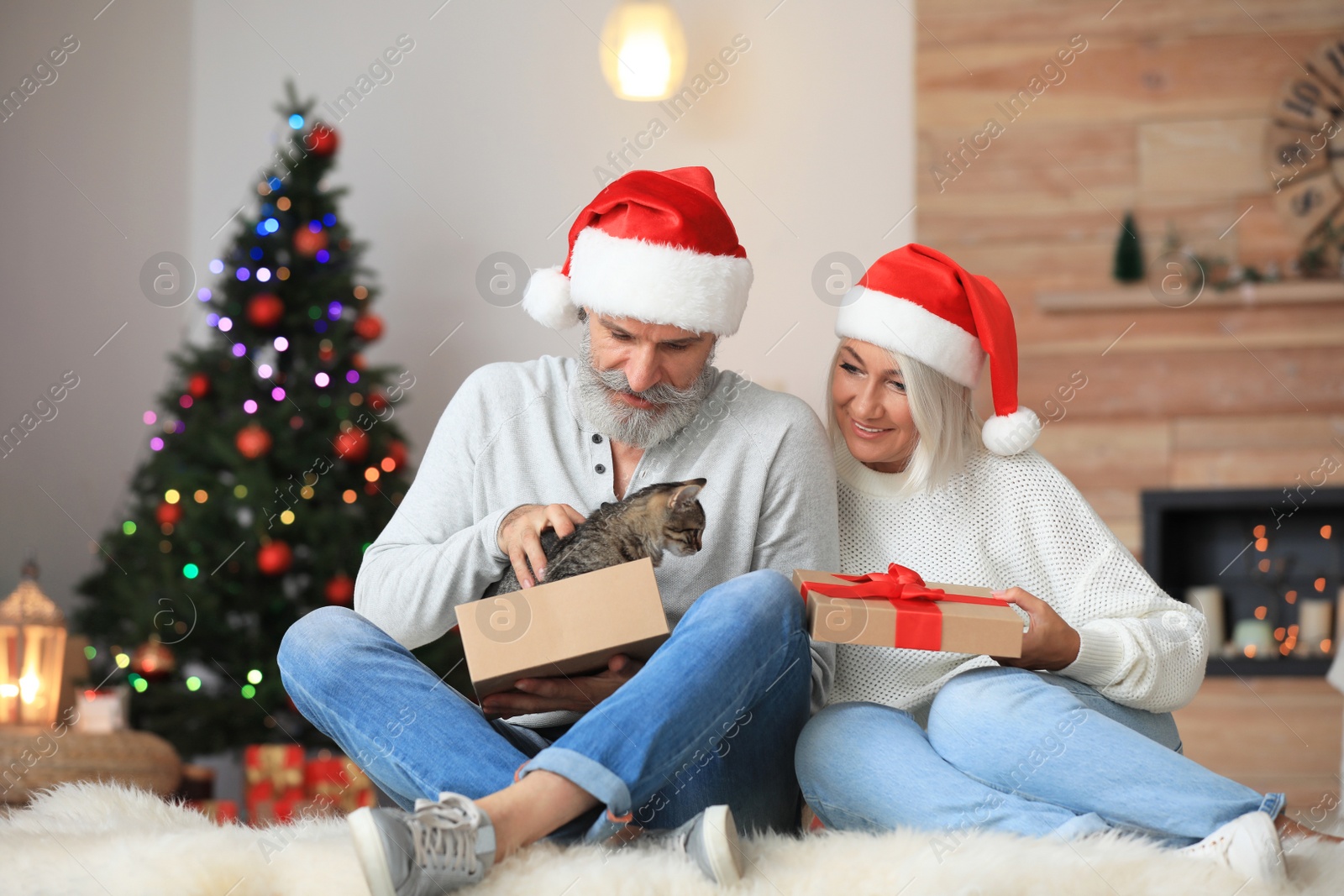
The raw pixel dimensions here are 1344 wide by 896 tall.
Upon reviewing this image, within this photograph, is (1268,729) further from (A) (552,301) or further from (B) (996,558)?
(A) (552,301)

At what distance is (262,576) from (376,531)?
0.33 metres

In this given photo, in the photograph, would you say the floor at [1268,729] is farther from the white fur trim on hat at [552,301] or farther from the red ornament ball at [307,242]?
the red ornament ball at [307,242]

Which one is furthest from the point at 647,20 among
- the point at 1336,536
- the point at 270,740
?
the point at 1336,536

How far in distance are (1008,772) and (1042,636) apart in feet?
0.64

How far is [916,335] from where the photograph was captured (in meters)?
1.81

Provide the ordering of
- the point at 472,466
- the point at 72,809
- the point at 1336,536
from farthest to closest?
the point at 1336,536, the point at 472,466, the point at 72,809

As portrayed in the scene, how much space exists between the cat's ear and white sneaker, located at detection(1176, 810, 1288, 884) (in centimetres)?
73

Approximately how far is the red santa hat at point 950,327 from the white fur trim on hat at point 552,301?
1.48ft

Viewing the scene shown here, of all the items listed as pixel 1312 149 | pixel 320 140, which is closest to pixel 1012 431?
pixel 320 140

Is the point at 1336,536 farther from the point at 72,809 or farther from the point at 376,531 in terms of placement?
the point at 72,809

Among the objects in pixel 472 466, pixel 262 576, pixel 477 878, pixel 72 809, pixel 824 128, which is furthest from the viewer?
pixel 824 128

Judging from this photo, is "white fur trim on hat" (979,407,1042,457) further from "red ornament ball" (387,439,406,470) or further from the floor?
the floor

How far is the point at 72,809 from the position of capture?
1646mm

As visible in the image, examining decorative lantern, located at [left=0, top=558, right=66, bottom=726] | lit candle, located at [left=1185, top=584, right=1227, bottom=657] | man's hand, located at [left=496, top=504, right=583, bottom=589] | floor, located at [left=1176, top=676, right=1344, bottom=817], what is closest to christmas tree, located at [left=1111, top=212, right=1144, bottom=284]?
lit candle, located at [left=1185, top=584, right=1227, bottom=657]
